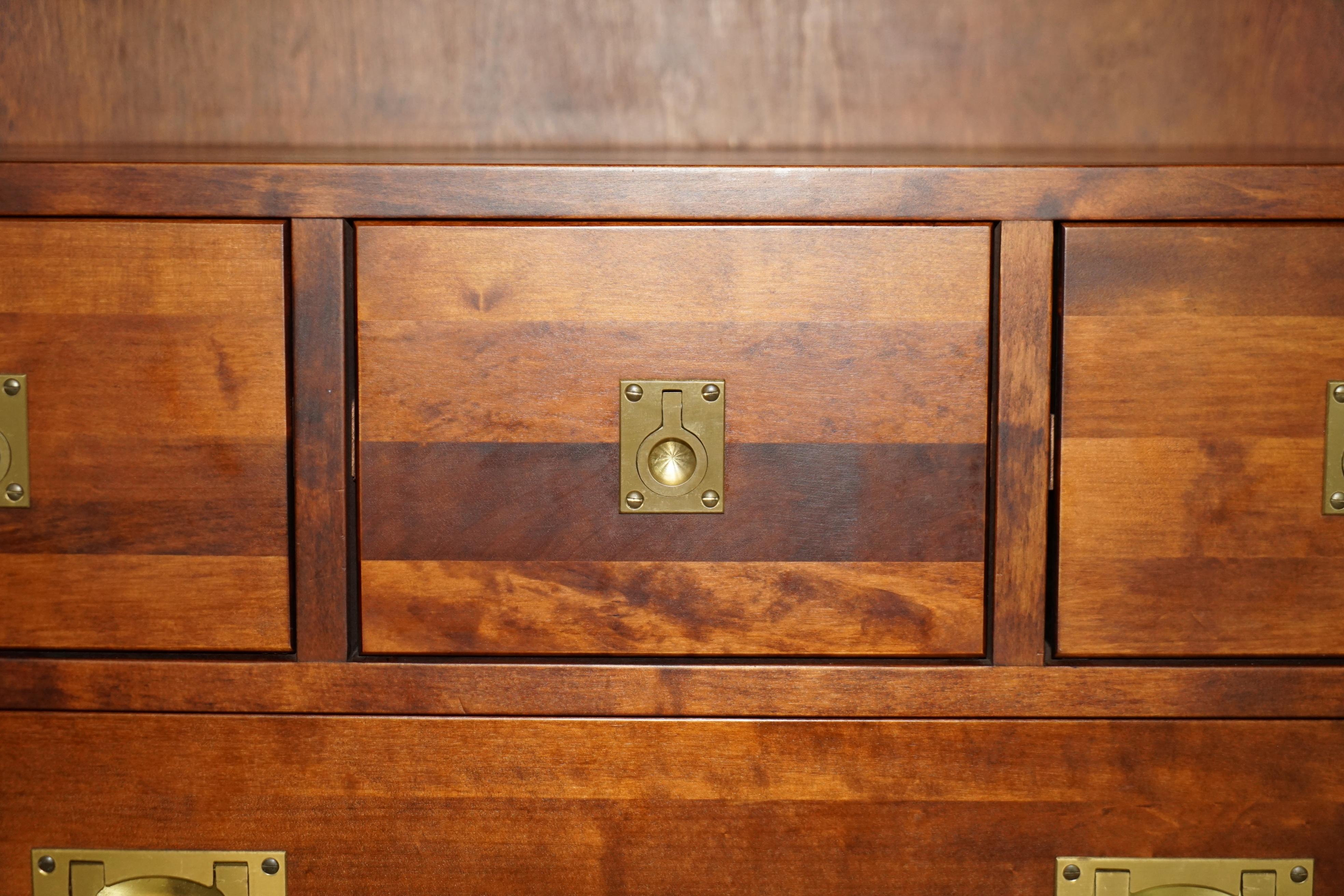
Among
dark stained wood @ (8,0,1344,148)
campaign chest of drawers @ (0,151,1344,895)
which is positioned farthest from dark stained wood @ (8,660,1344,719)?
dark stained wood @ (8,0,1344,148)

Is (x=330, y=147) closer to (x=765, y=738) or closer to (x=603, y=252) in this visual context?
(x=603, y=252)

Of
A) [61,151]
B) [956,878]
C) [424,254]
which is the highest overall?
[61,151]

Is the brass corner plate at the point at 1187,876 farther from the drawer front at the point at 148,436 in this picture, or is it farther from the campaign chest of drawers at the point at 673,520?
the drawer front at the point at 148,436

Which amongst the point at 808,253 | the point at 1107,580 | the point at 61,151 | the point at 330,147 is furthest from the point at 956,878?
the point at 61,151

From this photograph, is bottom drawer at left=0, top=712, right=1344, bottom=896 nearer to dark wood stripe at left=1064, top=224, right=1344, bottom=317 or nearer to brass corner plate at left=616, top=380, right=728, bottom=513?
brass corner plate at left=616, top=380, right=728, bottom=513

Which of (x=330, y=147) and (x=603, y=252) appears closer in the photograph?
(x=603, y=252)

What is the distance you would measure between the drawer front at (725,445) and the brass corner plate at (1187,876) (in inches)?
5.3

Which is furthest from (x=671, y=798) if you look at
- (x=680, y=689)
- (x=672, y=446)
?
(x=672, y=446)

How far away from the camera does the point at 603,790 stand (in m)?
0.49

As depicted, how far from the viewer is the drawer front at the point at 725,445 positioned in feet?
1.52

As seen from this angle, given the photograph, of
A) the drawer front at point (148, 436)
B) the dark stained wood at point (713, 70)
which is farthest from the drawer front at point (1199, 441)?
the drawer front at point (148, 436)

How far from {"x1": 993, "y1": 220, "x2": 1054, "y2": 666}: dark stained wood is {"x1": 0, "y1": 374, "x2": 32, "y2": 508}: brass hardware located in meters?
0.52

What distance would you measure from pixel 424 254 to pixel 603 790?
1.01ft

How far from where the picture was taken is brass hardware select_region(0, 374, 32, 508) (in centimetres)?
47
